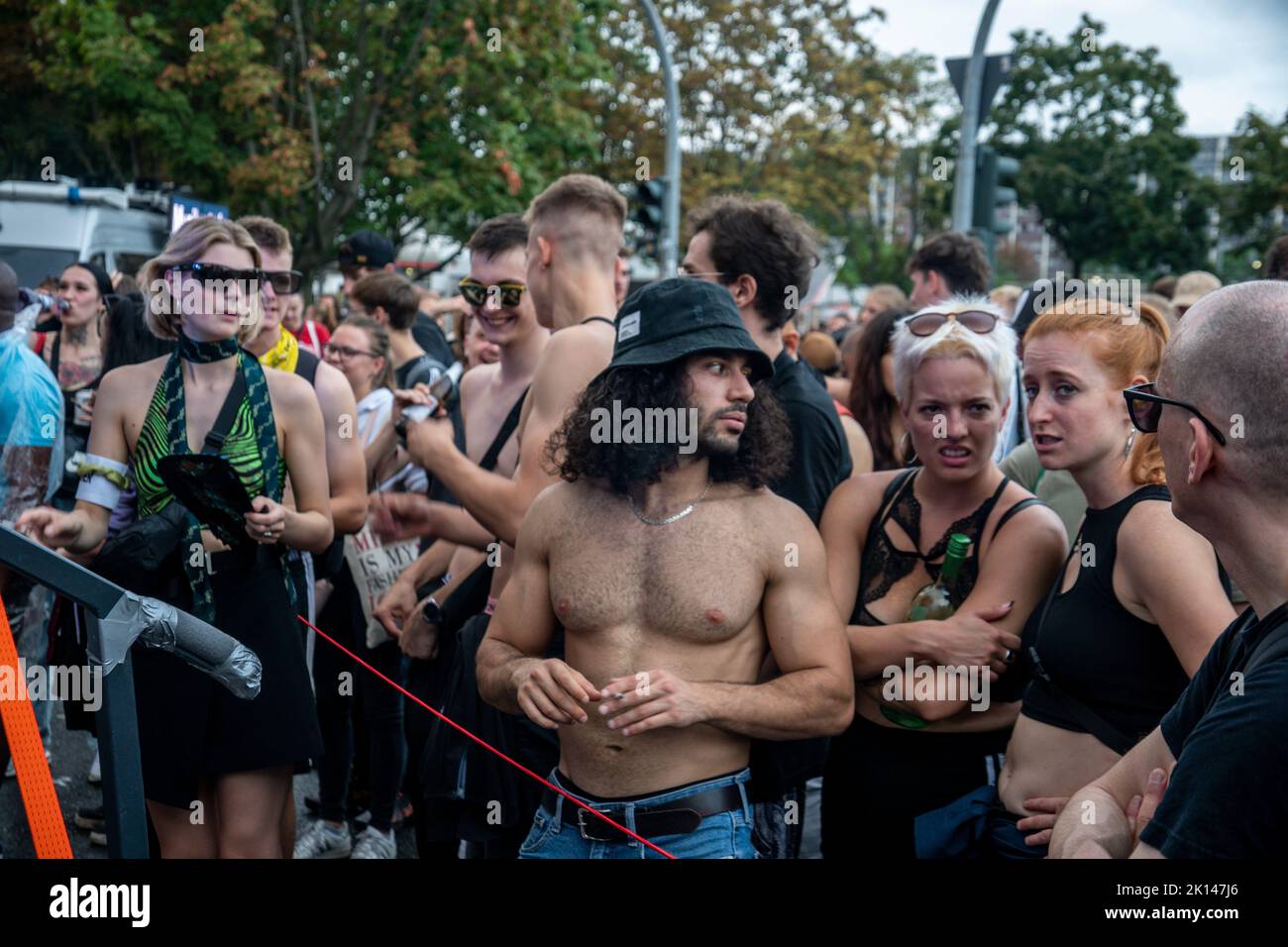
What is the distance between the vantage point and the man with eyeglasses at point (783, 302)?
141 inches

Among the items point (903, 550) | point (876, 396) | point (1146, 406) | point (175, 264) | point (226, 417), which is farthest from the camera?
point (876, 396)

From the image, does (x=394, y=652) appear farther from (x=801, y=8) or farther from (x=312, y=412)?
(x=801, y=8)

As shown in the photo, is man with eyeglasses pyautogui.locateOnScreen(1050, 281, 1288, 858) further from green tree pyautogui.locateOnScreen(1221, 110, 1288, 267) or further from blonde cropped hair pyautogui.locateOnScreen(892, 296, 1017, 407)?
green tree pyautogui.locateOnScreen(1221, 110, 1288, 267)

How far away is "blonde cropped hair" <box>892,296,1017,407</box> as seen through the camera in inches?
126

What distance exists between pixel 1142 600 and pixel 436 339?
569 cm

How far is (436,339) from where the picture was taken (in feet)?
25.5

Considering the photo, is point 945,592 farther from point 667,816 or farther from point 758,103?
point 758,103

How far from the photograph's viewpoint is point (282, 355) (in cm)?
528

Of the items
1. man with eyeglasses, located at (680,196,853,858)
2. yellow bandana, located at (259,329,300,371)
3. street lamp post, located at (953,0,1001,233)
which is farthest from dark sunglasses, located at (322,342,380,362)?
street lamp post, located at (953,0,1001,233)

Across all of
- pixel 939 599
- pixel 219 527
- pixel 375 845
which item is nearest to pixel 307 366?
pixel 219 527

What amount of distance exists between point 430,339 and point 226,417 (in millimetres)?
3990
